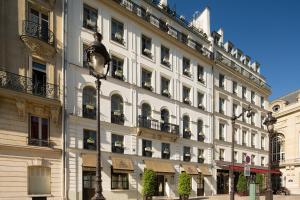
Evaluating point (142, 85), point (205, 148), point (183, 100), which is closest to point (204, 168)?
point (205, 148)

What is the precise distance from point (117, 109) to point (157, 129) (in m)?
4.70

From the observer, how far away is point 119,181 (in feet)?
82.2

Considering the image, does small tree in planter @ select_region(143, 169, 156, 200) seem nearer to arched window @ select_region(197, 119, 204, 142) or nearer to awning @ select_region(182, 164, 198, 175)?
awning @ select_region(182, 164, 198, 175)

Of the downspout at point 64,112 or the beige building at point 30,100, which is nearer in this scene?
the beige building at point 30,100

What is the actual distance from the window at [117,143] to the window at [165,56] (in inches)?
355

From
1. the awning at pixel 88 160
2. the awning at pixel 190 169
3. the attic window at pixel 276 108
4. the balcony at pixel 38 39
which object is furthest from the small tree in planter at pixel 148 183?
the attic window at pixel 276 108

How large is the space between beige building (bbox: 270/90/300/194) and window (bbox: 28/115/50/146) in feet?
150

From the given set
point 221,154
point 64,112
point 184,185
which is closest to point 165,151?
point 184,185

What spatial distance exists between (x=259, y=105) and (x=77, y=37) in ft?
111

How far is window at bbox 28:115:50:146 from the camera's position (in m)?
19.9

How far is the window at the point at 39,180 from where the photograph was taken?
19.8 metres

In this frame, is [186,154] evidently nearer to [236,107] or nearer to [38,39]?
[236,107]

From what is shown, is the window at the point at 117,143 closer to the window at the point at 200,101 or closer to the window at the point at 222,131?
the window at the point at 200,101

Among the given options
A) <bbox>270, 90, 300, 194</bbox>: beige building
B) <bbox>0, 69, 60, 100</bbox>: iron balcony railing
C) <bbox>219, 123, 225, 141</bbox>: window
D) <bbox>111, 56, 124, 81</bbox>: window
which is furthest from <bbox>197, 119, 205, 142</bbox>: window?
<bbox>270, 90, 300, 194</bbox>: beige building
